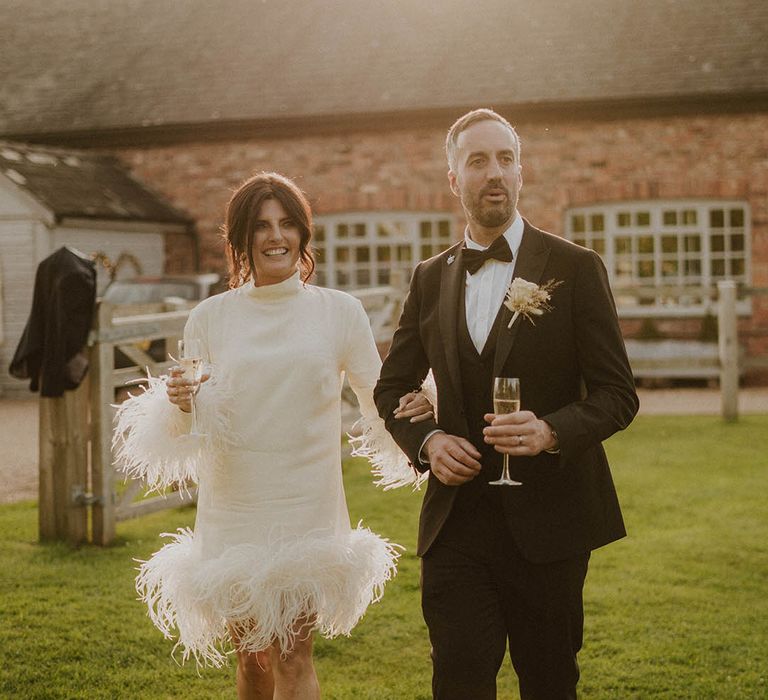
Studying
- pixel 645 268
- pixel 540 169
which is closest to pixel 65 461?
pixel 540 169

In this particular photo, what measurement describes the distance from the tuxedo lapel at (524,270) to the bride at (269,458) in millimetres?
328

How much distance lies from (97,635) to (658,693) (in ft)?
8.58

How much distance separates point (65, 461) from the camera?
6887 millimetres

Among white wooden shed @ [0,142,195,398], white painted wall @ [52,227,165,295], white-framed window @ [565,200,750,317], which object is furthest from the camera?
white-framed window @ [565,200,750,317]

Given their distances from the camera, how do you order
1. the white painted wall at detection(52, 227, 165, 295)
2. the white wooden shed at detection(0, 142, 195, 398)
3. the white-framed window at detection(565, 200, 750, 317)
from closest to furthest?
1. the white wooden shed at detection(0, 142, 195, 398)
2. the white painted wall at detection(52, 227, 165, 295)
3. the white-framed window at detection(565, 200, 750, 317)

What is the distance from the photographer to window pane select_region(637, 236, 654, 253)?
17609mm

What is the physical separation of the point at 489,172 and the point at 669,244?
15.0 meters

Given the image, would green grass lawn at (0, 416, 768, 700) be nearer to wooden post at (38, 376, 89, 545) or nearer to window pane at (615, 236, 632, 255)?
wooden post at (38, 376, 89, 545)

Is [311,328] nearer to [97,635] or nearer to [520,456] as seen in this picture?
[520,456]

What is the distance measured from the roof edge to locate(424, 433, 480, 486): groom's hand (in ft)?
48.8

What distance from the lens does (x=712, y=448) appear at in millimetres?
10406

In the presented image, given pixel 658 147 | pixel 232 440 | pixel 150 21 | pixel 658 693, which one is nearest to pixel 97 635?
pixel 232 440

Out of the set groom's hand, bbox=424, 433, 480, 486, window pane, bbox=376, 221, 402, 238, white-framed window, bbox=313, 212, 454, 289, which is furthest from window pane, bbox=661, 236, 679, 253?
groom's hand, bbox=424, 433, 480, 486

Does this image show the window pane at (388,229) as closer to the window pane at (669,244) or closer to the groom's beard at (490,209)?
the window pane at (669,244)
